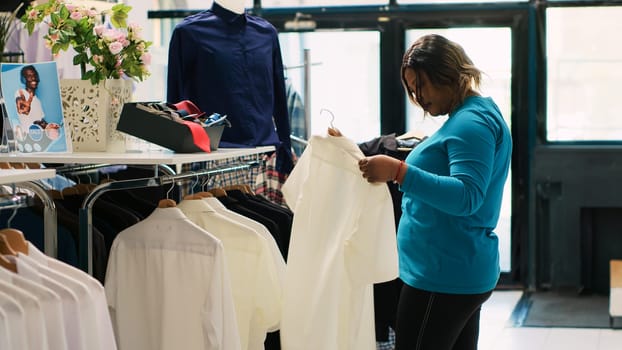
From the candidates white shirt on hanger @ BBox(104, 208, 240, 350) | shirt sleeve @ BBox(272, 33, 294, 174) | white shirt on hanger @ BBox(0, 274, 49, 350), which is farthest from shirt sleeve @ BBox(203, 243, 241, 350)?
shirt sleeve @ BBox(272, 33, 294, 174)

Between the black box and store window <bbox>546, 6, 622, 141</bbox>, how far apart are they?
456cm

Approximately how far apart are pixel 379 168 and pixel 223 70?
119 cm

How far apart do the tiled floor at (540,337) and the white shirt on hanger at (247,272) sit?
2.55 m

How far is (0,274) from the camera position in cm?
191

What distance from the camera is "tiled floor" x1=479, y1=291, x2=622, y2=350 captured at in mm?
5098

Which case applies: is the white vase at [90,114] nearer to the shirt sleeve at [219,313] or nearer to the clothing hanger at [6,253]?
the shirt sleeve at [219,313]

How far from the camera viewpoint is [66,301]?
1952 millimetres

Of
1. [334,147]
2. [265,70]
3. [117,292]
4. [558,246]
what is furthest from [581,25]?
[117,292]

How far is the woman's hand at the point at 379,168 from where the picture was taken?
2.50 metres

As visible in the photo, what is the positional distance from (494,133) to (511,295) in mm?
4218

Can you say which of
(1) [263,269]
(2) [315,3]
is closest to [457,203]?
(1) [263,269]

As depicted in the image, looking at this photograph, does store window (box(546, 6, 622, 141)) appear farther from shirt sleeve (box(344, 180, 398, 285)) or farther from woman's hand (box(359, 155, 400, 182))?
woman's hand (box(359, 155, 400, 182))

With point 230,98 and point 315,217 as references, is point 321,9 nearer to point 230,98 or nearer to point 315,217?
point 230,98

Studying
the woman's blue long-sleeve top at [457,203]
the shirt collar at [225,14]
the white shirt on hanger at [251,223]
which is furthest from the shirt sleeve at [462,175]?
Result: the shirt collar at [225,14]
